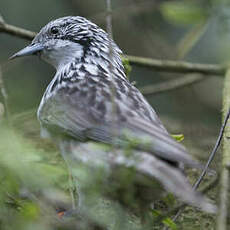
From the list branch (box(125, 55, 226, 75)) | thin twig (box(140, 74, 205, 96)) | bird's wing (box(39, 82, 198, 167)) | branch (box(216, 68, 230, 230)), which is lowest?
thin twig (box(140, 74, 205, 96))

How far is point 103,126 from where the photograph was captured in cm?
398

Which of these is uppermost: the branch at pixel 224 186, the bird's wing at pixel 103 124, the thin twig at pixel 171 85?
the bird's wing at pixel 103 124

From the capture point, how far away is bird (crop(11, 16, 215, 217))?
313 cm

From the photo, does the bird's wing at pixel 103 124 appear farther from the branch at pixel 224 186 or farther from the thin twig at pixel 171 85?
the thin twig at pixel 171 85

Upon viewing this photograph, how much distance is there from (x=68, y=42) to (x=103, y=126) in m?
1.58

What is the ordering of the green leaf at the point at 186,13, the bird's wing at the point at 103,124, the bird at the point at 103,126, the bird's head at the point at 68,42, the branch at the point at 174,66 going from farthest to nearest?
1. the branch at the point at 174,66
2. the green leaf at the point at 186,13
3. the bird's head at the point at 68,42
4. the bird's wing at the point at 103,124
5. the bird at the point at 103,126

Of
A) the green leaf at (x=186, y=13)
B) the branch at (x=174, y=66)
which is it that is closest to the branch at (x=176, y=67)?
the branch at (x=174, y=66)

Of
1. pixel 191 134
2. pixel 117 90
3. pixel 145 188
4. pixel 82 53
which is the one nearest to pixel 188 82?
pixel 191 134

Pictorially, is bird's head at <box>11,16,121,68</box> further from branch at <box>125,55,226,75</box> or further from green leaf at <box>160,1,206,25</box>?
branch at <box>125,55,226,75</box>

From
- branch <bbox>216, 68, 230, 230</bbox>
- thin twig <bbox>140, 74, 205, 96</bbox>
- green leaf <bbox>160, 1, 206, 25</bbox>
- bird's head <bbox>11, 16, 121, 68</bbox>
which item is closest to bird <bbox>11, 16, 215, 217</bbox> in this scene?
bird's head <bbox>11, 16, 121, 68</bbox>

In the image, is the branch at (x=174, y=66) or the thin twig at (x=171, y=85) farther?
the thin twig at (x=171, y=85)

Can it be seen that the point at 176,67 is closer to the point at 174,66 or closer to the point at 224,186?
the point at 174,66

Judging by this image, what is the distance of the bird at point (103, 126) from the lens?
10.3 ft

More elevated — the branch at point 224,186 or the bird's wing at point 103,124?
the bird's wing at point 103,124
